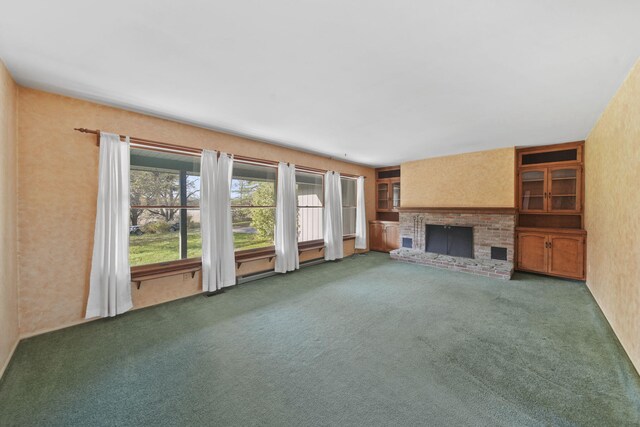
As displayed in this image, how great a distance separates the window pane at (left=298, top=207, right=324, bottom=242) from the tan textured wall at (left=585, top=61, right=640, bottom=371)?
459 cm

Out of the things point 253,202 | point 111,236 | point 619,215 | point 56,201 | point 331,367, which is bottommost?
point 331,367

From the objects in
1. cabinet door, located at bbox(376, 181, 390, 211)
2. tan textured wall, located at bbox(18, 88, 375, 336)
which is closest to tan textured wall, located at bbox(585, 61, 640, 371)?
cabinet door, located at bbox(376, 181, 390, 211)

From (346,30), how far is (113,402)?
9.84 feet

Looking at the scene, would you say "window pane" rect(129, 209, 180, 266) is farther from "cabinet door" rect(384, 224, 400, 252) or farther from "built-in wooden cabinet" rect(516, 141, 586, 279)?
"built-in wooden cabinet" rect(516, 141, 586, 279)

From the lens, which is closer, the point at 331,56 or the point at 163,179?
the point at 331,56

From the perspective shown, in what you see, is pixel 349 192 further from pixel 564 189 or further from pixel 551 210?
pixel 564 189

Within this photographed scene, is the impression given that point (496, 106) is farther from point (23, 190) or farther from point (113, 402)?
point (23, 190)

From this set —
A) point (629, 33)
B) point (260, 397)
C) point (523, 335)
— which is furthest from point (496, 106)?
point (260, 397)

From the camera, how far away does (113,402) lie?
169 centimetres

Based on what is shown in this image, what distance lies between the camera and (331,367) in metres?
2.06

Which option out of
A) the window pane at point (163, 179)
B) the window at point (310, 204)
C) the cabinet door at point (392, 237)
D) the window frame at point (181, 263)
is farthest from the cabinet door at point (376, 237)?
the window pane at point (163, 179)

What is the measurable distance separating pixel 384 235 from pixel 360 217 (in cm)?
98

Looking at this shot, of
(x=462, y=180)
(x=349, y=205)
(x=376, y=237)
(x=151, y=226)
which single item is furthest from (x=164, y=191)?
(x=462, y=180)

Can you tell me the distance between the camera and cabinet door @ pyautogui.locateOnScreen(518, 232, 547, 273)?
471cm
